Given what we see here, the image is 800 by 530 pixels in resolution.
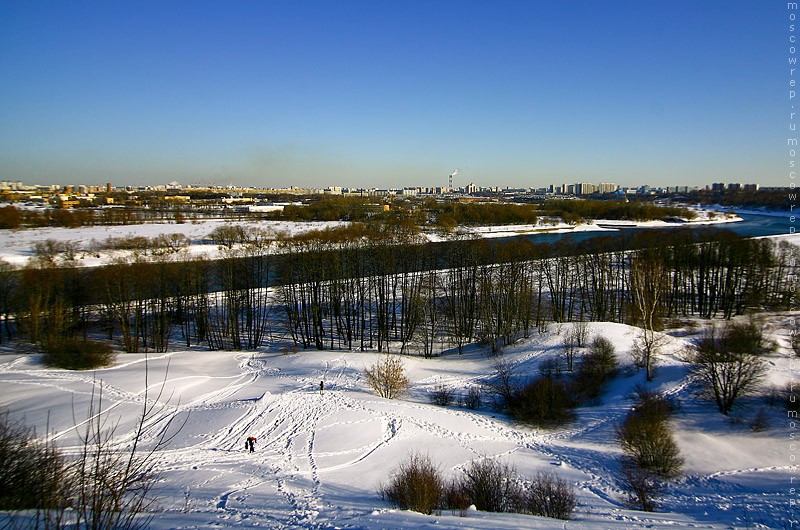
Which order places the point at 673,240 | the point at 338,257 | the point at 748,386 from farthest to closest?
the point at 673,240, the point at 338,257, the point at 748,386

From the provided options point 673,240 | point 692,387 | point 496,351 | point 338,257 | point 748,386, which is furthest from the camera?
point 673,240

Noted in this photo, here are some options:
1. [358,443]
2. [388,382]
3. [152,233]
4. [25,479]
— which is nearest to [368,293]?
[388,382]

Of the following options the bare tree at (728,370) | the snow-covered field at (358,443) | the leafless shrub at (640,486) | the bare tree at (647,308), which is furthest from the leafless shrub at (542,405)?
the bare tree at (728,370)

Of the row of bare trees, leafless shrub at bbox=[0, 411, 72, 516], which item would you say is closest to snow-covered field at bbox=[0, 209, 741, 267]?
the row of bare trees

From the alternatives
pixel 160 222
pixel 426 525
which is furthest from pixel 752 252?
pixel 160 222

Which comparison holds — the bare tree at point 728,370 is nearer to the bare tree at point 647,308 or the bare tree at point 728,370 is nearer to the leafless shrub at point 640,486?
the bare tree at point 647,308

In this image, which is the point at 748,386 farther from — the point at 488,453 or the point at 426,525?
the point at 426,525
